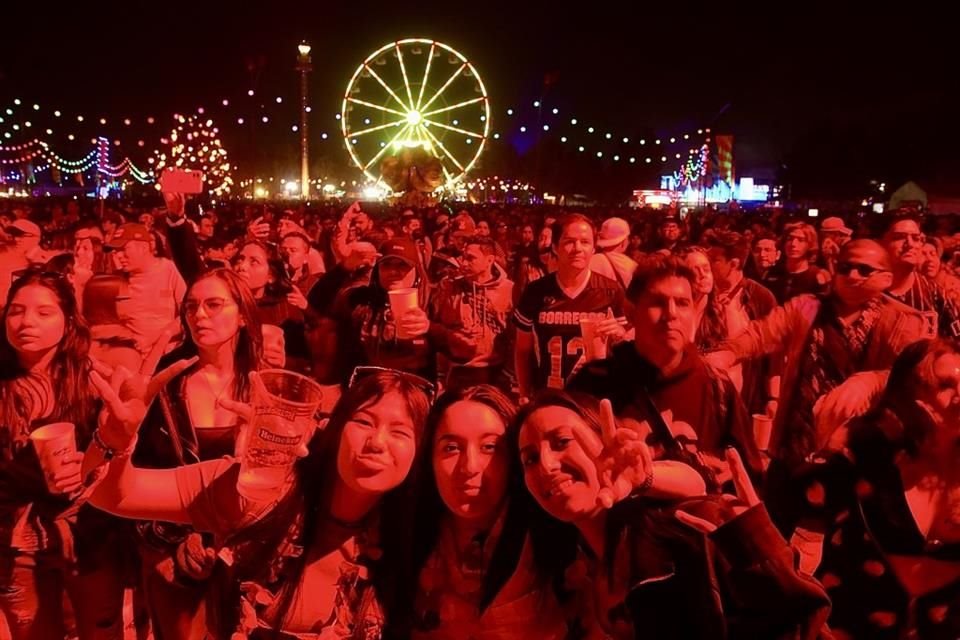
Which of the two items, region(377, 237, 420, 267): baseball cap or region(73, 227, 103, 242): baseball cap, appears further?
region(73, 227, 103, 242): baseball cap

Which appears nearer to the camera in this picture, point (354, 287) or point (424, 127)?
point (354, 287)

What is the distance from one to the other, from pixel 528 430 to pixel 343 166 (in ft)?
246

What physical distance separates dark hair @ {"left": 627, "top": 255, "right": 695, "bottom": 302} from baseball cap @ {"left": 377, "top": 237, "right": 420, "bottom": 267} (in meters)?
2.22

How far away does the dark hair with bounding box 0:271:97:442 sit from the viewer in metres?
3.15

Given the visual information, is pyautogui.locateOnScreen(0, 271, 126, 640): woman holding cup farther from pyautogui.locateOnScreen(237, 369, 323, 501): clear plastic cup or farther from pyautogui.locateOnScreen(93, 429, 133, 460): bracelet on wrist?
pyautogui.locateOnScreen(237, 369, 323, 501): clear plastic cup

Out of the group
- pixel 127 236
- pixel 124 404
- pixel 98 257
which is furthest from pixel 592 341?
pixel 98 257

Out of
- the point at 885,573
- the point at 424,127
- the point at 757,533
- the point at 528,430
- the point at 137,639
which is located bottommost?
the point at 137,639

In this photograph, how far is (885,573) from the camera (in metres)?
2.60

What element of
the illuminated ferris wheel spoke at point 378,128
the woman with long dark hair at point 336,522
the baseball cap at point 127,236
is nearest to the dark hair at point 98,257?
the baseball cap at point 127,236

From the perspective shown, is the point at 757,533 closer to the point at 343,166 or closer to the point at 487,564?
the point at 487,564

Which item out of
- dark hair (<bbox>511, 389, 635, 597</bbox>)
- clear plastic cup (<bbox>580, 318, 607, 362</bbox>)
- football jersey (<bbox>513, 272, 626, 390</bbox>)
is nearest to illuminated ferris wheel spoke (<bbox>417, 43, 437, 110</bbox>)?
football jersey (<bbox>513, 272, 626, 390</bbox>)

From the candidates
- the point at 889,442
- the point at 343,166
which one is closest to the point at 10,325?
the point at 889,442

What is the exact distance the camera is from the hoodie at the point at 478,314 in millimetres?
5332

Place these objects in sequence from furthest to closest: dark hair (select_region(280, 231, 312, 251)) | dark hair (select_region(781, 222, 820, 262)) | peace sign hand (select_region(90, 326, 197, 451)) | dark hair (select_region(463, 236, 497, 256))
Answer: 1. dark hair (select_region(280, 231, 312, 251))
2. dark hair (select_region(781, 222, 820, 262))
3. dark hair (select_region(463, 236, 497, 256))
4. peace sign hand (select_region(90, 326, 197, 451))
